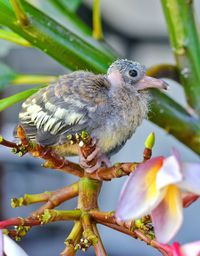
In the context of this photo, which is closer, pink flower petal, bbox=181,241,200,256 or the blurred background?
pink flower petal, bbox=181,241,200,256

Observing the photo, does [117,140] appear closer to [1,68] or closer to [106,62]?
[106,62]

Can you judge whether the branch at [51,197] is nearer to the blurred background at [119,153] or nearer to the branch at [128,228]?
the branch at [128,228]

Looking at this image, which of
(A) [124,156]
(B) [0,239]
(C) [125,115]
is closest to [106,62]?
(C) [125,115]

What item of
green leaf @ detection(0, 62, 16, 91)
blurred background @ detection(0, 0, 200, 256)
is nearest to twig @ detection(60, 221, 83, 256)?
green leaf @ detection(0, 62, 16, 91)

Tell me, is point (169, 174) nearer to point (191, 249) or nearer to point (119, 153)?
point (191, 249)

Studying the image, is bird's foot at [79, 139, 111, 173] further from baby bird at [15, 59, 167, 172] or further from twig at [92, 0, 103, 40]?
twig at [92, 0, 103, 40]

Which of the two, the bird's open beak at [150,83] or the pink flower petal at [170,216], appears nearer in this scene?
the pink flower petal at [170,216]

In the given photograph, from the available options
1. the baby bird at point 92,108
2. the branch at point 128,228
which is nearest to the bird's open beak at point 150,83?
the baby bird at point 92,108

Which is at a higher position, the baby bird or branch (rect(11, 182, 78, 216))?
the baby bird
